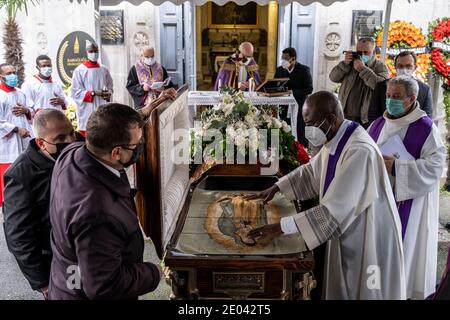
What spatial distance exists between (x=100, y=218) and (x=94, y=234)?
0.22 ft

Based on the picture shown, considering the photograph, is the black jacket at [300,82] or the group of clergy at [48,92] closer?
the group of clergy at [48,92]

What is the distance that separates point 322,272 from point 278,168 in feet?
2.98

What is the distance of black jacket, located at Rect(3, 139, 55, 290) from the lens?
250cm

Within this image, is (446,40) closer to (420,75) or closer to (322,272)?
(420,75)

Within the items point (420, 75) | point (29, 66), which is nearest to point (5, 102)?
point (29, 66)

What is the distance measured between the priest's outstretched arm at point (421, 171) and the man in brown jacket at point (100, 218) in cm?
197

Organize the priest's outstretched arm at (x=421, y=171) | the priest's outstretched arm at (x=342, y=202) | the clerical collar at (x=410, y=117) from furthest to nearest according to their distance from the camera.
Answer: the clerical collar at (x=410, y=117), the priest's outstretched arm at (x=421, y=171), the priest's outstretched arm at (x=342, y=202)

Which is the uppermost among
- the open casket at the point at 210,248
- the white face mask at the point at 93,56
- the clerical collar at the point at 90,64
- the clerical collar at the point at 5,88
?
the white face mask at the point at 93,56

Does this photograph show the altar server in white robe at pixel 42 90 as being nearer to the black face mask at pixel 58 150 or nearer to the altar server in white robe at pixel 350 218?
the black face mask at pixel 58 150

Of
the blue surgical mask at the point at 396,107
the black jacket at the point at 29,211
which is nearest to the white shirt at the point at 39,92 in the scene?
the black jacket at the point at 29,211

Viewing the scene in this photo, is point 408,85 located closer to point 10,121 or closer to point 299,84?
point 10,121

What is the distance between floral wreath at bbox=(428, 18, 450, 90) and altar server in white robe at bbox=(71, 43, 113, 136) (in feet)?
16.5

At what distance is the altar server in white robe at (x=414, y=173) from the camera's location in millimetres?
3299

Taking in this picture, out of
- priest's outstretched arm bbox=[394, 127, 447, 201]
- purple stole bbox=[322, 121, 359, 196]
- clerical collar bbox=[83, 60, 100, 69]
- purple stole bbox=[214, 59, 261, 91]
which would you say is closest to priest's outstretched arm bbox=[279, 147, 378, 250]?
purple stole bbox=[322, 121, 359, 196]
